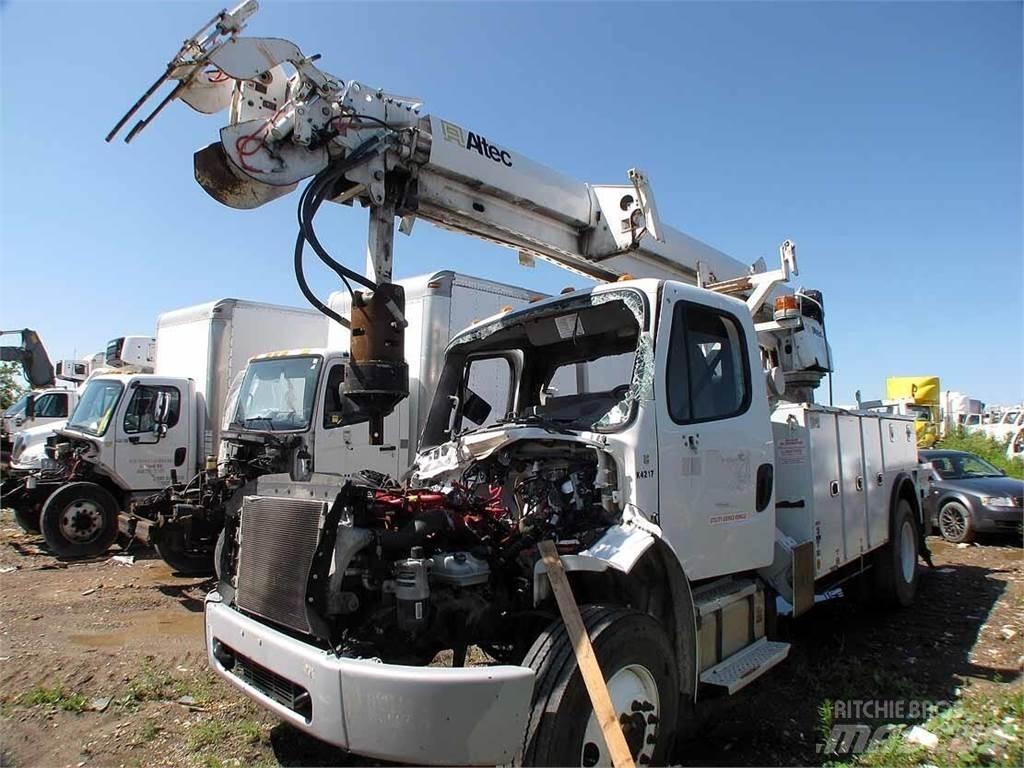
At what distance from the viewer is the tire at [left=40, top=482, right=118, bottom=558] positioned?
8.91 meters

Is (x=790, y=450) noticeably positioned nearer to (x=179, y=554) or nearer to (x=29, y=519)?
(x=179, y=554)

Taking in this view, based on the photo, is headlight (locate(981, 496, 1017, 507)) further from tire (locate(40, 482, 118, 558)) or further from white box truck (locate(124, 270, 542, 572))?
tire (locate(40, 482, 118, 558))

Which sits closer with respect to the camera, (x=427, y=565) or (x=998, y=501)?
(x=427, y=565)

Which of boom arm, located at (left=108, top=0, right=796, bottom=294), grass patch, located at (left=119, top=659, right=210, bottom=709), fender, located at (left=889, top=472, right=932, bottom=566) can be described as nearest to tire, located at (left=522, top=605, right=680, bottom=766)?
boom arm, located at (left=108, top=0, right=796, bottom=294)

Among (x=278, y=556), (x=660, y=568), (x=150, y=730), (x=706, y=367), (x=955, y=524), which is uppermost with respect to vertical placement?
(x=706, y=367)

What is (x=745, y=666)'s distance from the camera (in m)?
3.83

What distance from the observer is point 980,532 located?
11172 mm

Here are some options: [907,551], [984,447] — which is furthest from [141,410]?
[984,447]

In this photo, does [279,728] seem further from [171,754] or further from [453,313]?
[453,313]

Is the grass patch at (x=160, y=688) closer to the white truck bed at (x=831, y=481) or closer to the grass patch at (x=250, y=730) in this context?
the grass patch at (x=250, y=730)

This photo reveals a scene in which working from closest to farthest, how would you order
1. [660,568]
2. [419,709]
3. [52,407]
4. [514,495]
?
[419,709], [660,568], [514,495], [52,407]

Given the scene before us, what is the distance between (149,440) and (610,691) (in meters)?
8.95

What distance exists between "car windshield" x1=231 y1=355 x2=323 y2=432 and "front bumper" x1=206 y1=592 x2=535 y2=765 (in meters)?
5.38

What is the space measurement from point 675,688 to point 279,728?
7.57 ft
